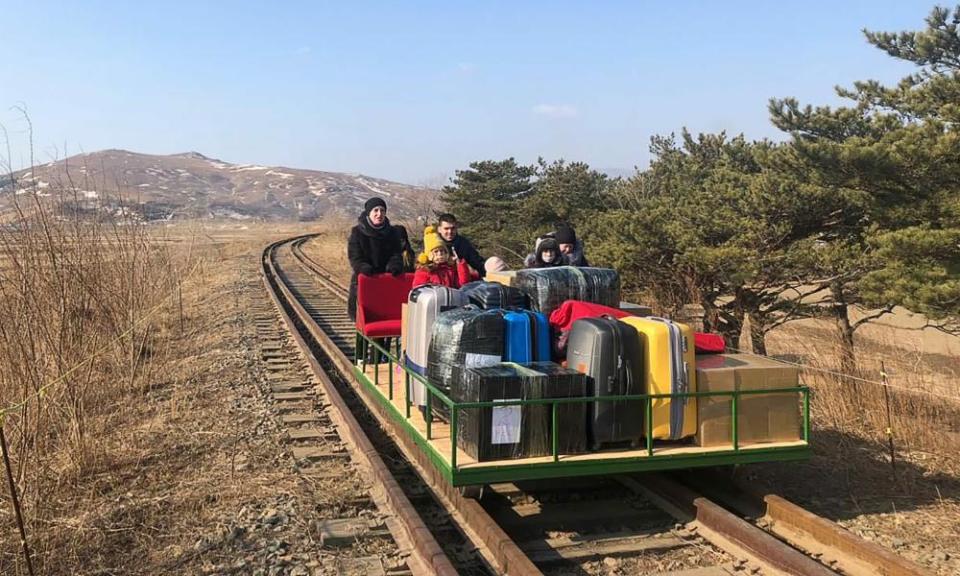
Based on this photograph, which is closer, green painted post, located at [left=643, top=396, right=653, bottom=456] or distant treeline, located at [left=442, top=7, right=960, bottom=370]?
green painted post, located at [left=643, top=396, right=653, bottom=456]

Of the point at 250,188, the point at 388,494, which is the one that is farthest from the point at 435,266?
the point at 250,188

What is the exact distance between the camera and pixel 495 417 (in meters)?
4.70

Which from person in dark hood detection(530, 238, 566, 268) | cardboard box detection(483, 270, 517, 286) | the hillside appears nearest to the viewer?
cardboard box detection(483, 270, 517, 286)

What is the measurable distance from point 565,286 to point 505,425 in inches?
69.4

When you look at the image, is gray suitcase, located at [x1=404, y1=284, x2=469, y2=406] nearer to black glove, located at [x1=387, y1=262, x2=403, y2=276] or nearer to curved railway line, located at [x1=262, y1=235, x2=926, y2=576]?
curved railway line, located at [x1=262, y1=235, x2=926, y2=576]

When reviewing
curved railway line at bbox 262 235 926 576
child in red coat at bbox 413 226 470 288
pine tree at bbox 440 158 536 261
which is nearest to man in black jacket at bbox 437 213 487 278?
child in red coat at bbox 413 226 470 288

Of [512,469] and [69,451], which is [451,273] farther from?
[69,451]

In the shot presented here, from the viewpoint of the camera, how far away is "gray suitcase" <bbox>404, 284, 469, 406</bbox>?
584 centimetres

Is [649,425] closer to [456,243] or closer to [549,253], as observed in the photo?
[549,253]

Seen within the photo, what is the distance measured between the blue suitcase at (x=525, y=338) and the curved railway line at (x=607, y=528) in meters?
1.00

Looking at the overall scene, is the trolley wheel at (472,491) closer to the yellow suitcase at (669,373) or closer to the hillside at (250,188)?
the yellow suitcase at (669,373)

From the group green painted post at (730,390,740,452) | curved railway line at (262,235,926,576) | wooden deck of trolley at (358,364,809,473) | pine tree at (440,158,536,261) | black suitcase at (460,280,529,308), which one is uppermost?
pine tree at (440,158,536,261)

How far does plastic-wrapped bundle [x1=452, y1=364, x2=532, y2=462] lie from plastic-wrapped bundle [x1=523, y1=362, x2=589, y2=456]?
0.06 metres

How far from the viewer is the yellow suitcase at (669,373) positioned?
4984 millimetres
